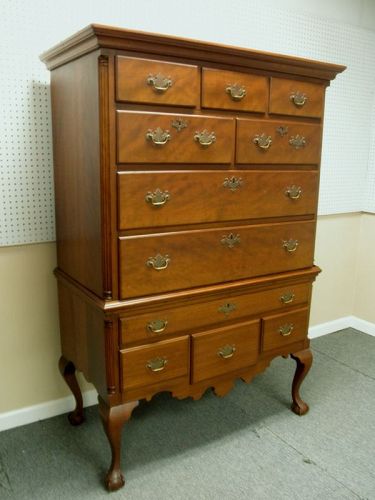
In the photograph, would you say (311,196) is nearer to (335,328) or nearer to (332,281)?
(332,281)

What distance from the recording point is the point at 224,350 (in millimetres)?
2084

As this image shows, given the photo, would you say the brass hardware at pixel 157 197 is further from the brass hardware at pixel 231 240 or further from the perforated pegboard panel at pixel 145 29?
the perforated pegboard panel at pixel 145 29

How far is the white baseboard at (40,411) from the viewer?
231 centimetres

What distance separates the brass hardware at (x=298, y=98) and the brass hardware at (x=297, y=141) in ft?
0.45

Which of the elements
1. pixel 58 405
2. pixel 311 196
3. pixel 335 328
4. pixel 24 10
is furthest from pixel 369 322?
pixel 24 10

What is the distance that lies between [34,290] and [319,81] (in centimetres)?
170

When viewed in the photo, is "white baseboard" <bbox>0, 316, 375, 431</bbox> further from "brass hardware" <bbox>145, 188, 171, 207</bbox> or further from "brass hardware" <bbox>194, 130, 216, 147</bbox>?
"brass hardware" <bbox>194, 130, 216, 147</bbox>

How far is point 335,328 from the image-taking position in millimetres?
3629

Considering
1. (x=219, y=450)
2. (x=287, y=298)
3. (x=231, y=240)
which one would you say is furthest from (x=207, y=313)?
(x=219, y=450)

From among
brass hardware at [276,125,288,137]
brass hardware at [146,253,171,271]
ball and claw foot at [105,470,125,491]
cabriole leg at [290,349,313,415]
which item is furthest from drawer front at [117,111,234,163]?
ball and claw foot at [105,470,125,491]

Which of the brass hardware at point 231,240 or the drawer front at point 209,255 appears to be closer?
the drawer front at point 209,255

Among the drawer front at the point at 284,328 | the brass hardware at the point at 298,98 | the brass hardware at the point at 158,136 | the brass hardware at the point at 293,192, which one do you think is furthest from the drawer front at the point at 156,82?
the drawer front at the point at 284,328

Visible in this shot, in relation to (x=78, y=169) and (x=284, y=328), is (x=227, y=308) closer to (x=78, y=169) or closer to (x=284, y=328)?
(x=284, y=328)

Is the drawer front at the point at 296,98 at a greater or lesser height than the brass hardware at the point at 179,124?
greater
